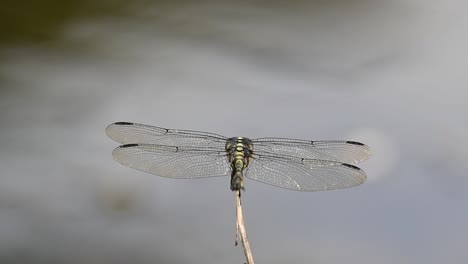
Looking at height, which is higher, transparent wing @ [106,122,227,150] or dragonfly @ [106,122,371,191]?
transparent wing @ [106,122,227,150]

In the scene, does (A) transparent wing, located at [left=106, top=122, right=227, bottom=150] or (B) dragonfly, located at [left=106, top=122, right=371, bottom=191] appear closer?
(B) dragonfly, located at [left=106, top=122, right=371, bottom=191]

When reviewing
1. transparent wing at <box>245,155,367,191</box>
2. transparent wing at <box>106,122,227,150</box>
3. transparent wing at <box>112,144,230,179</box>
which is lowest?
transparent wing at <box>245,155,367,191</box>

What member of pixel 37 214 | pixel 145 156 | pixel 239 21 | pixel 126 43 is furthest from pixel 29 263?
pixel 239 21

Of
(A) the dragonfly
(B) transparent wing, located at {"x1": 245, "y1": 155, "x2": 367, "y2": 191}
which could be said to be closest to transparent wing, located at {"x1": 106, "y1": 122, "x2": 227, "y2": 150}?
(A) the dragonfly

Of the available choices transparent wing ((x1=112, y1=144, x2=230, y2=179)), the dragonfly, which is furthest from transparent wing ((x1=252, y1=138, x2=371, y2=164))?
transparent wing ((x1=112, y1=144, x2=230, y2=179))

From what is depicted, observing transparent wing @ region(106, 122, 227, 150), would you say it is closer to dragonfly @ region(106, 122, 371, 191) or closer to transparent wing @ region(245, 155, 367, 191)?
dragonfly @ region(106, 122, 371, 191)

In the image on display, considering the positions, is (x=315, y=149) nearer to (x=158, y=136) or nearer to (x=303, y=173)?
(x=303, y=173)

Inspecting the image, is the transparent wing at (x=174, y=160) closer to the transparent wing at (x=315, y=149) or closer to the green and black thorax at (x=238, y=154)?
the green and black thorax at (x=238, y=154)
